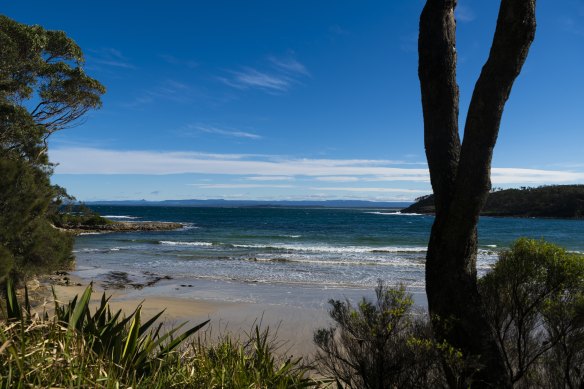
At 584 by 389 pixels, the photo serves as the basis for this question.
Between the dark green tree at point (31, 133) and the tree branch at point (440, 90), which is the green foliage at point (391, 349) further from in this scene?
the dark green tree at point (31, 133)

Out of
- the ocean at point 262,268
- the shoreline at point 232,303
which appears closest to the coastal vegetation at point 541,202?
the ocean at point 262,268

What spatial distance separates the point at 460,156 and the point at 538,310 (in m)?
1.93

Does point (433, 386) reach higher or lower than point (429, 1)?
lower

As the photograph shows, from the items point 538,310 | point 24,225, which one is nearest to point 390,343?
point 538,310

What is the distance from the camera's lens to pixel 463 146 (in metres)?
4.25

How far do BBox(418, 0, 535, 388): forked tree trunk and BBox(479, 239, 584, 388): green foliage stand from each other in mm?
660

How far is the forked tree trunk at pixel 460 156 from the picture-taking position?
4051mm

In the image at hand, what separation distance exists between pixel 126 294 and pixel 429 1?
14.2m

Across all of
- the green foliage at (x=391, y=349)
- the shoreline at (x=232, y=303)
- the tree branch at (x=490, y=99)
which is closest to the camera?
the tree branch at (x=490, y=99)

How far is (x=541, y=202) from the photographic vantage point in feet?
341

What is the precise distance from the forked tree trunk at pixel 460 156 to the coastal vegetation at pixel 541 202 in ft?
340

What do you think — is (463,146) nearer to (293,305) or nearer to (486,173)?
(486,173)

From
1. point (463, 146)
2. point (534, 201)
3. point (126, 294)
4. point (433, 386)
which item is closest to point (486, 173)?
point (463, 146)

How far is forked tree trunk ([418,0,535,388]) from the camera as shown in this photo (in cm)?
405
